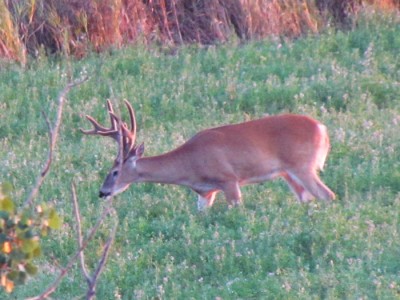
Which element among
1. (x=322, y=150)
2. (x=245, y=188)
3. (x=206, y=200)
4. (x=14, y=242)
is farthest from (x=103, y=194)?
(x=14, y=242)

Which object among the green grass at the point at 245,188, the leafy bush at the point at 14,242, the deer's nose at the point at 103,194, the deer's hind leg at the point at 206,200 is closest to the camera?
the leafy bush at the point at 14,242

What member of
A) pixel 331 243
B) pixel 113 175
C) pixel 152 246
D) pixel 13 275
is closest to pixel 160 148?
pixel 113 175

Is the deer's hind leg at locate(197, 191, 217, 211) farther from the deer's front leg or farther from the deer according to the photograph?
the deer's front leg

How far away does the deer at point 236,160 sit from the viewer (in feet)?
28.9

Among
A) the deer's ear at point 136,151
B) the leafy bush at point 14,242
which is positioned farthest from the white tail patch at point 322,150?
the leafy bush at point 14,242

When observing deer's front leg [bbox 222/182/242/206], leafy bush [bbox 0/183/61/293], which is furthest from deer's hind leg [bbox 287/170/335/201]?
leafy bush [bbox 0/183/61/293]

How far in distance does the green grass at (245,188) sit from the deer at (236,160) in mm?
156

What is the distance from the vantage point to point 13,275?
340 cm

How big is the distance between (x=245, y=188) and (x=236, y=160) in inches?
14.5

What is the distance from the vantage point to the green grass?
665 cm

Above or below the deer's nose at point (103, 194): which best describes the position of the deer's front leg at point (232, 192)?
below

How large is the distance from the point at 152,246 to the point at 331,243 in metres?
1.26

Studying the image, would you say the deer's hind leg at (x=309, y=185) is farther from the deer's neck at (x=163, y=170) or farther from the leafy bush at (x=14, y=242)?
the leafy bush at (x=14, y=242)

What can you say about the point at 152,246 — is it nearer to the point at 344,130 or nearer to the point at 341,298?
the point at 341,298
